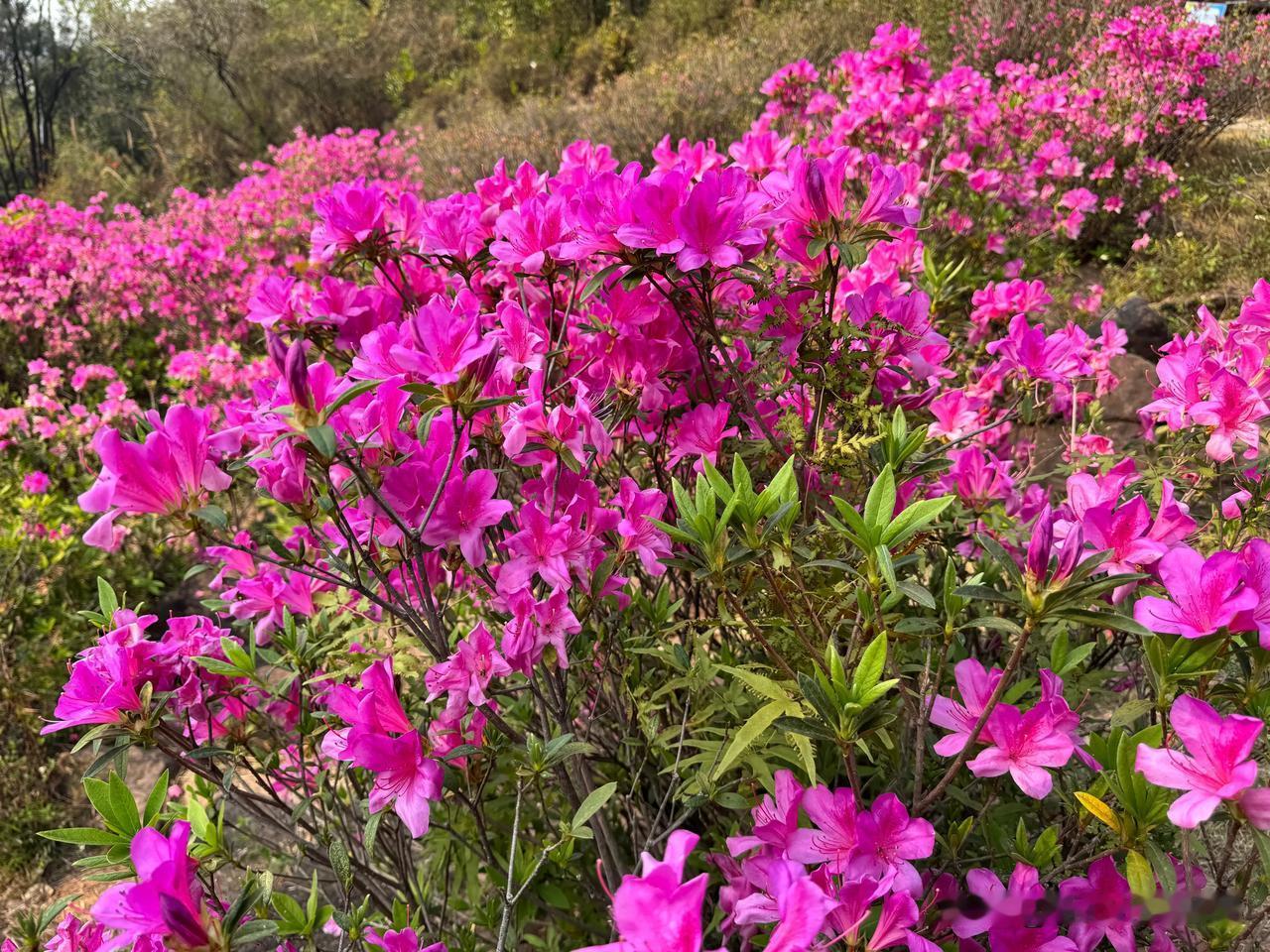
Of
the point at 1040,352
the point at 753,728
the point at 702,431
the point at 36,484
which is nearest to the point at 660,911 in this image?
the point at 753,728

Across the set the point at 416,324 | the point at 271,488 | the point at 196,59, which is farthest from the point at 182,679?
the point at 196,59

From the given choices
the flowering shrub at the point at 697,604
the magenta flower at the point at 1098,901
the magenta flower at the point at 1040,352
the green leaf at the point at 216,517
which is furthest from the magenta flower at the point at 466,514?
the magenta flower at the point at 1040,352

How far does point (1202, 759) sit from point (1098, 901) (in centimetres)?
25

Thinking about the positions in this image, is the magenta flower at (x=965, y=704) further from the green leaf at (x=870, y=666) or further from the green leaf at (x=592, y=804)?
the green leaf at (x=592, y=804)

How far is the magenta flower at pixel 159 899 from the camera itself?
75 centimetres

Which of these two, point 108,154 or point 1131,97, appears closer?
point 1131,97

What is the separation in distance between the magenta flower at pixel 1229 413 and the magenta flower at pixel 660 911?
3.39ft

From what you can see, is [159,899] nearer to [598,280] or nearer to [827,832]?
[827,832]

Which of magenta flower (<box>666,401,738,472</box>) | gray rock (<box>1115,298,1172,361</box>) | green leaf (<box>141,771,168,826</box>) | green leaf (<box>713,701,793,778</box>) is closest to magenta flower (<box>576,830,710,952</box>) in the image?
green leaf (<box>713,701,793,778</box>)

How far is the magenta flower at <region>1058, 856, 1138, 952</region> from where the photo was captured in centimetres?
88

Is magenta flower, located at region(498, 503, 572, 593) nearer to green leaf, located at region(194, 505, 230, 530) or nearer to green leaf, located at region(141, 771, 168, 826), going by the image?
green leaf, located at region(194, 505, 230, 530)

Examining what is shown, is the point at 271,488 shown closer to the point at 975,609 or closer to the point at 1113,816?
the point at 1113,816

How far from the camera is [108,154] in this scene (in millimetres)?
15781

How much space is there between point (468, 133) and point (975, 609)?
9.46m
